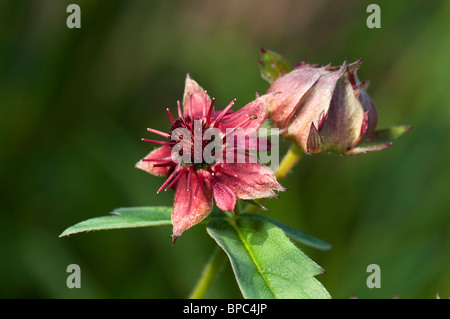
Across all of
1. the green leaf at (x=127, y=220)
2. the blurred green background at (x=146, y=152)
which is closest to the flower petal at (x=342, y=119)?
the green leaf at (x=127, y=220)

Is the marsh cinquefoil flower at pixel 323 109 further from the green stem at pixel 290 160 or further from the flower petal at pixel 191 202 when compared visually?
the flower petal at pixel 191 202

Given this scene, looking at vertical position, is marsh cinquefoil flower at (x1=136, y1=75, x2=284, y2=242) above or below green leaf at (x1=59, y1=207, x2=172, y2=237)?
above

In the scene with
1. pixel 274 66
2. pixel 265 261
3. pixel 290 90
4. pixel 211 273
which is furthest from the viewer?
pixel 274 66

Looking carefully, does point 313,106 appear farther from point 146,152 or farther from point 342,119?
point 146,152

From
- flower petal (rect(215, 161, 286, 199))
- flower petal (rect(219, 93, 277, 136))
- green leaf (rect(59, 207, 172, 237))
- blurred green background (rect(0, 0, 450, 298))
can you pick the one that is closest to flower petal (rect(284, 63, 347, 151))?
flower petal (rect(219, 93, 277, 136))

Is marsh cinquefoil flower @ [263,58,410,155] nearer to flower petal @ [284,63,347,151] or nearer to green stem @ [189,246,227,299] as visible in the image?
flower petal @ [284,63,347,151]
